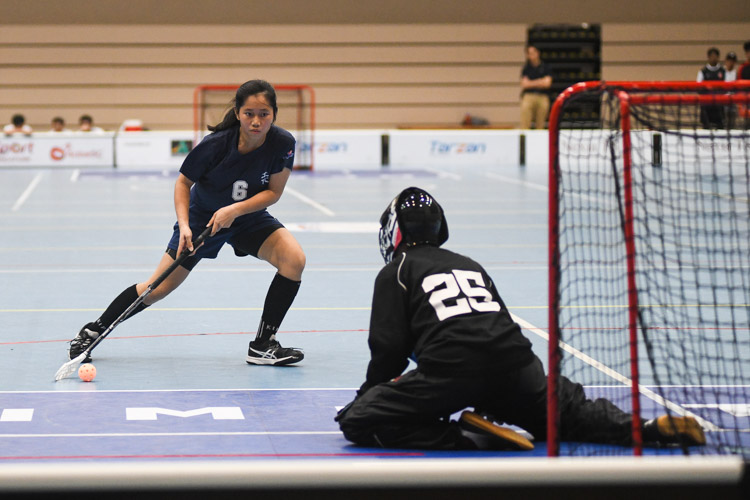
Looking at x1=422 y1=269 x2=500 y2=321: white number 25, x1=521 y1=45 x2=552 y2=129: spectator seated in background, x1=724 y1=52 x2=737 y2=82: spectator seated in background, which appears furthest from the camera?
x1=724 y1=52 x2=737 y2=82: spectator seated in background

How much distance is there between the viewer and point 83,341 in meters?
6.44

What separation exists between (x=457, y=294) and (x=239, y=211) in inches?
79.4

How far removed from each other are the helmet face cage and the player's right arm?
1595mm

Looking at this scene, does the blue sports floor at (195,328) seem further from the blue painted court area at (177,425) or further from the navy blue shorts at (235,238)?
the navy blue shorts at (235,238)

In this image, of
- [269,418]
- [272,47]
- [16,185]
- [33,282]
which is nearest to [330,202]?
[16,185]

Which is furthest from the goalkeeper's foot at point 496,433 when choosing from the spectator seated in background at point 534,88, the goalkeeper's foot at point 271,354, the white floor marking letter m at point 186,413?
the spectator seated in background at point 534,88

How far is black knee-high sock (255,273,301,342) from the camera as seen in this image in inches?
254

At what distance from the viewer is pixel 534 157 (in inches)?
978

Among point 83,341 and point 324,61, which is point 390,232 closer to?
point 83,341

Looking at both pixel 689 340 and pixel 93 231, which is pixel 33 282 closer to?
pixel 93 231


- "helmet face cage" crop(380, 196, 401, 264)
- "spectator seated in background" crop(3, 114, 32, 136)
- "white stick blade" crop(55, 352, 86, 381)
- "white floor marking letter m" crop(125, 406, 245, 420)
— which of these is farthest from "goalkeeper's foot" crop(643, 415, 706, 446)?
"spectator seated in background" crop(3, 114, 32, 136)

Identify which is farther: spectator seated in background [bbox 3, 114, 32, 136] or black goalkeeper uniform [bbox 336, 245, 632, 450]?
spectator seated in background [bbox 3, 114, 32, 136]

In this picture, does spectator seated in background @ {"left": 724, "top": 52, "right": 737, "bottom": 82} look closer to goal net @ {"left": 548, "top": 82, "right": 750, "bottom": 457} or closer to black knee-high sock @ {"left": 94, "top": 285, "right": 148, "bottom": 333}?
goal net @ {"left": 548, "top": 82, "right": 750, "bottom": 457}

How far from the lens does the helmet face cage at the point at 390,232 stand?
15.7 ft
